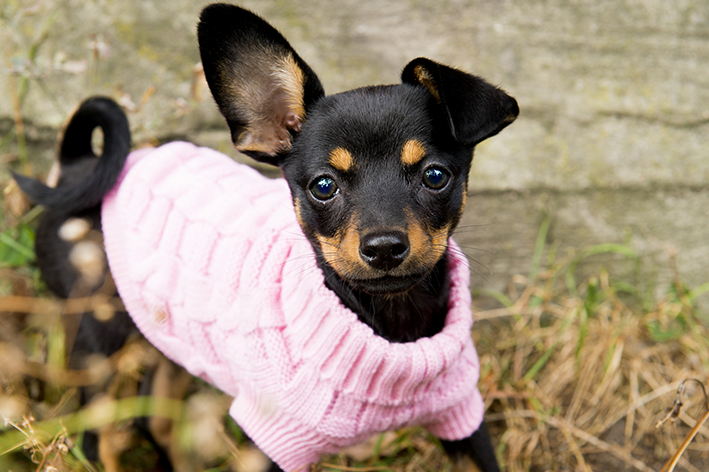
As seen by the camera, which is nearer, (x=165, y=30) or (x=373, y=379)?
(x=373, y=379)

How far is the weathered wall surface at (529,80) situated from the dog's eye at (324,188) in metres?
1.38

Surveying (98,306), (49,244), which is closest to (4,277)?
Answer: (49,244)

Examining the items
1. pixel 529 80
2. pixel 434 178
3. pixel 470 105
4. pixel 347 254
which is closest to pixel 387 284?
pixel 347 254

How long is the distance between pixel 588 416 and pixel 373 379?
1350mm

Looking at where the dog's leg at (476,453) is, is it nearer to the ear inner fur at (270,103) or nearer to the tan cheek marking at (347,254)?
the tan cheek marking at (347,254)

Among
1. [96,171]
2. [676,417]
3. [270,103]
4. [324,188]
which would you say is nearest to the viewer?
[676,417]

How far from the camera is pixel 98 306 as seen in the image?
216 centimetres

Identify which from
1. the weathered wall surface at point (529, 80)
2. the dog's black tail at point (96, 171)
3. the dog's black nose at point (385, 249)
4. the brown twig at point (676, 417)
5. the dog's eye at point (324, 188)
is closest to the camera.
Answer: the brown twig at point (676, 417)

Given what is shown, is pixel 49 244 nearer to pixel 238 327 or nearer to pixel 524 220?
pixel 238 327

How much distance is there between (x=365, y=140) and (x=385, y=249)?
13.6 inches

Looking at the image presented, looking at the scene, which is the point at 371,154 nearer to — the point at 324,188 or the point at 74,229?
the point at 324,188

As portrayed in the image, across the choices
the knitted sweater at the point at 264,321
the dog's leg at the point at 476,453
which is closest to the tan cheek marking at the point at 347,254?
the knitted sweater at the point at 264,321

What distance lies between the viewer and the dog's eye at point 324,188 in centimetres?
168

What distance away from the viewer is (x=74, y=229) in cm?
212
